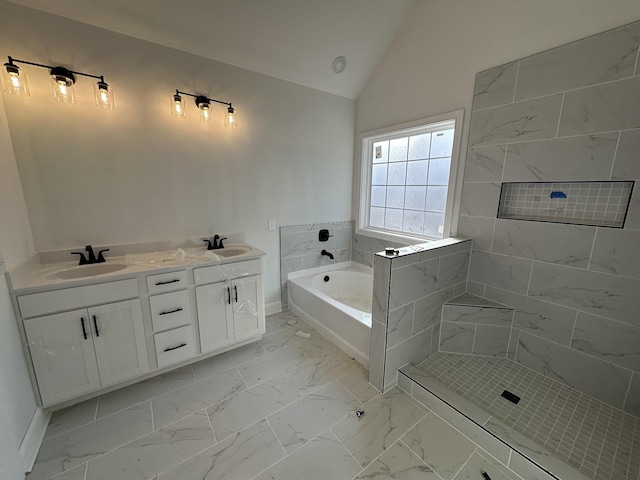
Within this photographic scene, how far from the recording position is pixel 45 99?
1.74 meters

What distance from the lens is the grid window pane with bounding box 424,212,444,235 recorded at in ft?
8.45

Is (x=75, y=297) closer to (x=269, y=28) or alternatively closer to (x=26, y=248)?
(x=26, y=248)

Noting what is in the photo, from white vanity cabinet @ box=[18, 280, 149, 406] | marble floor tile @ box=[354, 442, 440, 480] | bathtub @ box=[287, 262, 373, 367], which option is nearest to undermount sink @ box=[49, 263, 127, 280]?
white vanity cabinet @ box=[18, 280, 149, 406]

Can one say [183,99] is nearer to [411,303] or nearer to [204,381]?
[204,381]

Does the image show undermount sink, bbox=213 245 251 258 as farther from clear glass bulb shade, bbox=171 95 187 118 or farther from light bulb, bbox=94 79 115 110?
light bulb, bbox=94 79 115 110

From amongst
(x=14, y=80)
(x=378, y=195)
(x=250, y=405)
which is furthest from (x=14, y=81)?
(x=378, y=195)

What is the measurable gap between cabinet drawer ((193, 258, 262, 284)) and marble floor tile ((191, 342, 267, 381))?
2.36 feet

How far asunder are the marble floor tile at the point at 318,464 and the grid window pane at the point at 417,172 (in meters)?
2.39

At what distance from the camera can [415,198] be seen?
2807 mm

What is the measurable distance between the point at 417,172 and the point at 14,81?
10.3 ft

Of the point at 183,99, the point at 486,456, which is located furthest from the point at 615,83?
the point at 183,99

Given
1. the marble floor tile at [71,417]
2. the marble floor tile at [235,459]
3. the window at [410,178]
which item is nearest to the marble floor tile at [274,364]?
the marble floor tile at [235,459]

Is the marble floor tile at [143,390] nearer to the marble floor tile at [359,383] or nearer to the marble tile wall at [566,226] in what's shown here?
the marble floor tile at [359,383]

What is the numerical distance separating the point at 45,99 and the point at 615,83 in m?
3.58
